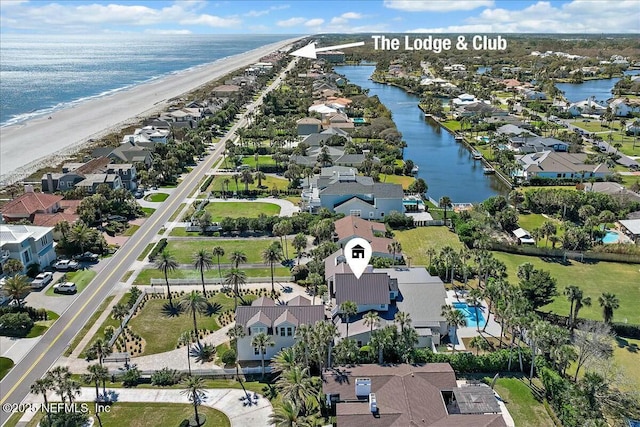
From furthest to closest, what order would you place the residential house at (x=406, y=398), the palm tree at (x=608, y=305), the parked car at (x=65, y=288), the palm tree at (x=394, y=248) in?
the palm tree at (x=394, y=248) → the parked car at (x=65, y=288) → the palm tree at (x=608, y=305) → the residential house at (x=406, y=398)

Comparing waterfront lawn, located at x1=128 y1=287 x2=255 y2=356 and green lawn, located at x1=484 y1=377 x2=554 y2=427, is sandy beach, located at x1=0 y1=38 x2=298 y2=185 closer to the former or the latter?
waterfront lawn, located at x1=128 y1=287 x2=255 y2=356

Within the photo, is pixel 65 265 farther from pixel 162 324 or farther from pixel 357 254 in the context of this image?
pixel 357 254

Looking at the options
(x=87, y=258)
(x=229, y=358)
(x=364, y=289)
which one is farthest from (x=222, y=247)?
(x=364, y=289)

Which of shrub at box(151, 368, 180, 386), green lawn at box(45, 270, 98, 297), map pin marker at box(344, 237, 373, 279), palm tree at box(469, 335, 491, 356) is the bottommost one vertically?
palm tree at box(469, 335, 491, 356)

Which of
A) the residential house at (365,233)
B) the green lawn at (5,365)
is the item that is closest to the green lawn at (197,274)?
the residential house at (365,233)

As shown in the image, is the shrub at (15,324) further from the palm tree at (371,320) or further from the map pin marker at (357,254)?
the palm tree at (371,320)

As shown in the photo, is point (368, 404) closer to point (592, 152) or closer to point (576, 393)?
point (576, 393)

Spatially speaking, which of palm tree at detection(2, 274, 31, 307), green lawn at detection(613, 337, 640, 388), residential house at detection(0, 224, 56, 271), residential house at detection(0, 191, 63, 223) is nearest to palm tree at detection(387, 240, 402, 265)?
green lawn at detection(613, 337, 640, 388)
